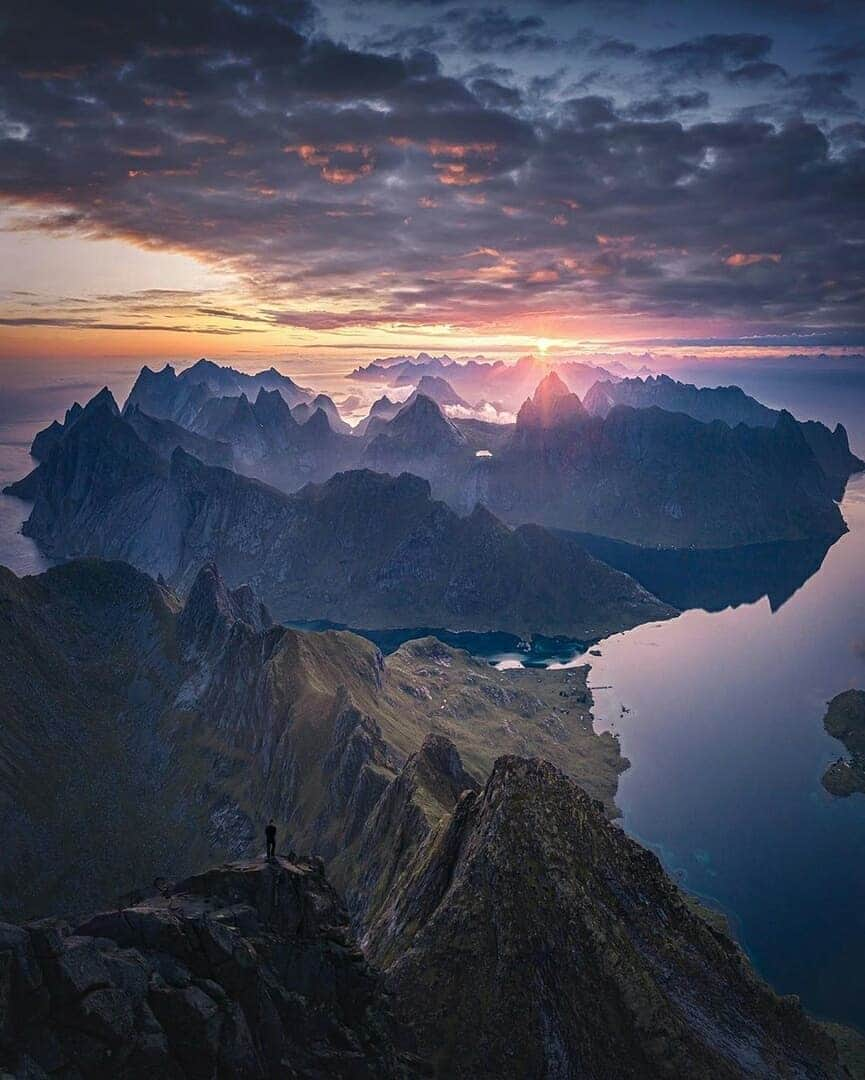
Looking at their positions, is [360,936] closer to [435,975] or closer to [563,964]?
[435,975]

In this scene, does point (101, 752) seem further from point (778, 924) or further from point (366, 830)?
point (778, 924)

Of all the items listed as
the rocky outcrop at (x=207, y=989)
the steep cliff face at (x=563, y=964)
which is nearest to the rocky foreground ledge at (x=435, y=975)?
the rocky outcrop at (x=207, y=989)

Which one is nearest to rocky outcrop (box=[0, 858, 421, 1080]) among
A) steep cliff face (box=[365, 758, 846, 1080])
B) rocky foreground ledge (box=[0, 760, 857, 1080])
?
rocky foreground ledge (box=[0, 760, 857, 1080])

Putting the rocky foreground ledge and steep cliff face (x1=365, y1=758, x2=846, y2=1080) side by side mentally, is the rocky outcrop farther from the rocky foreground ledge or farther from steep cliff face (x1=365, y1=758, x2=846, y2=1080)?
steep cliff face (x1=365, y1=758, x2=846, y2=1080)

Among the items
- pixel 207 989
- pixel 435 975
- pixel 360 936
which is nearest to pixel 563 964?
pixel 435 975

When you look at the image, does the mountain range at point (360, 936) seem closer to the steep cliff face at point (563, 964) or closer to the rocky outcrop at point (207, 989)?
the rocky outcrop at point (207, 989)
